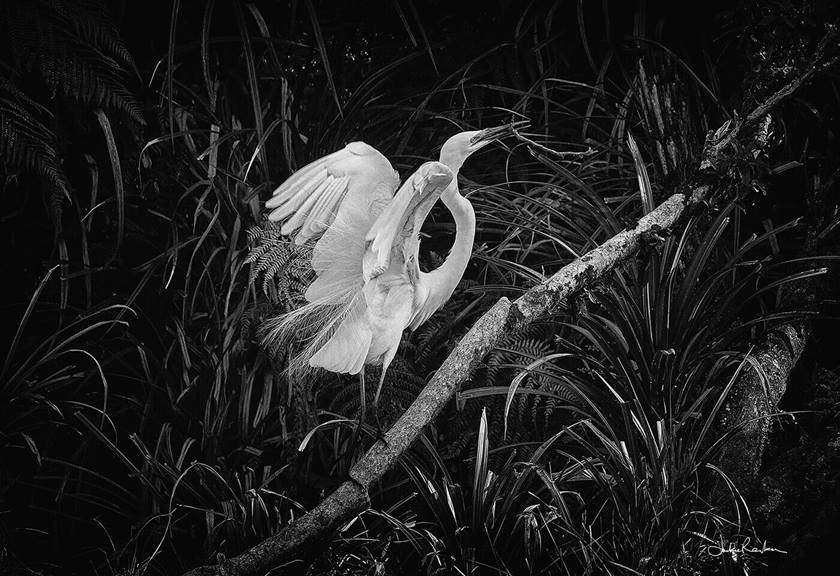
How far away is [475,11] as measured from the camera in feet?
7.79

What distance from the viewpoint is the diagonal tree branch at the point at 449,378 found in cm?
125

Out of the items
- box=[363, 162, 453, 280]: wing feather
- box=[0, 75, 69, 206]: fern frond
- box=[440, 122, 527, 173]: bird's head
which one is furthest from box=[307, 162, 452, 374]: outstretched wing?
box=[0, 75, 69, 206]: fern frond

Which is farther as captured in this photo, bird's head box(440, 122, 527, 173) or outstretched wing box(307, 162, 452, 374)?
bird's head box(440, 122, 527, 173)

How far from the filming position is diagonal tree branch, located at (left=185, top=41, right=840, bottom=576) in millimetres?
1252

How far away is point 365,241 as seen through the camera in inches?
59.0

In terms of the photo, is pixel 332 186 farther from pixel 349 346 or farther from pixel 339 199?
pixel 349 346

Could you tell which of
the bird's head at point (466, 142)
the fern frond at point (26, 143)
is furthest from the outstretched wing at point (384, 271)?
the fern frond at point (26, 143)

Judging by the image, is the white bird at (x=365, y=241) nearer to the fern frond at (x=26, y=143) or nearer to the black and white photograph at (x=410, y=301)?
the black and white photograph at (x=410, y=301)

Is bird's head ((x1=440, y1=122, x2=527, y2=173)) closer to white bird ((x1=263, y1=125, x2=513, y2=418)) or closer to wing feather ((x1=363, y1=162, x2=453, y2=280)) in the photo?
white bird ((x1=263, y1=125, x2=513, y2=418))

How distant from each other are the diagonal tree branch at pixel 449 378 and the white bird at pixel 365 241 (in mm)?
174

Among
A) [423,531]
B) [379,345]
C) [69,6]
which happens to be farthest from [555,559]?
[69,6]

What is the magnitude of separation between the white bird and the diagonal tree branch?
6.9 inches

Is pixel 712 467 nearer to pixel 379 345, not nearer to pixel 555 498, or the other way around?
pixel 555 498

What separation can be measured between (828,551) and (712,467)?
246 mm
